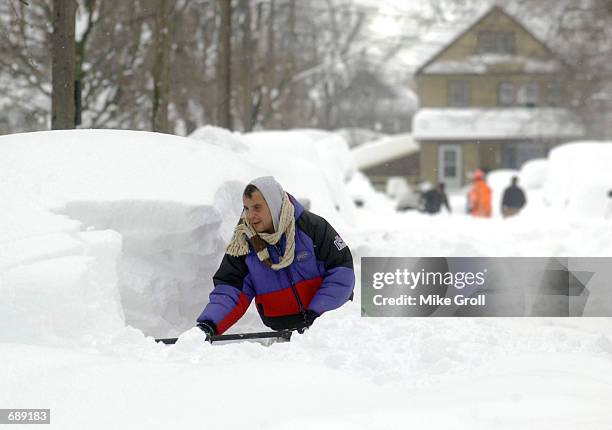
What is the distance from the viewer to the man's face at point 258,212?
15.4ft

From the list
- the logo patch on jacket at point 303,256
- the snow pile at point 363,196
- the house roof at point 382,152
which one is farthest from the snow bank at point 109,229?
the house roof at point 382,152

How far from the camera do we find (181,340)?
3.86 m

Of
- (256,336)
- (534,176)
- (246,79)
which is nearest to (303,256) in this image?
(256,336)

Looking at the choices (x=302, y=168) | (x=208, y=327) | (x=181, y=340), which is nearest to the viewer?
(x=181, y=340)

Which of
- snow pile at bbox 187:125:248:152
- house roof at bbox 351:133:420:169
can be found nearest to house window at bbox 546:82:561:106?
house roof at bbox 351:133:420:169

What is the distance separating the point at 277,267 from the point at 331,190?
813 cm

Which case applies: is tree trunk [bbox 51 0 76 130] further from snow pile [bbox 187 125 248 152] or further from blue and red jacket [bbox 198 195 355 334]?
blue and red jacket [bbox 198 195 355 334]

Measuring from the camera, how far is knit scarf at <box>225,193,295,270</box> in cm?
472

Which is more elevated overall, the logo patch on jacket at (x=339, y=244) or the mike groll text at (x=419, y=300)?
the logo patch on jacket at (x=339, y=244)

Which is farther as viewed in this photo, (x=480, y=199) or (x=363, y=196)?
(x=363, y=196)

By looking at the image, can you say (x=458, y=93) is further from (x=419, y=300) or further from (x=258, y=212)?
(x=258, y=212)

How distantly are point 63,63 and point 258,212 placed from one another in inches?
252

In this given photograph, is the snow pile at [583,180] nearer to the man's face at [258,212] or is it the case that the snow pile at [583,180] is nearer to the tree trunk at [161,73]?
the tree trunk at [161,73]

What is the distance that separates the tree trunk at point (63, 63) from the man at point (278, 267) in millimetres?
6198
